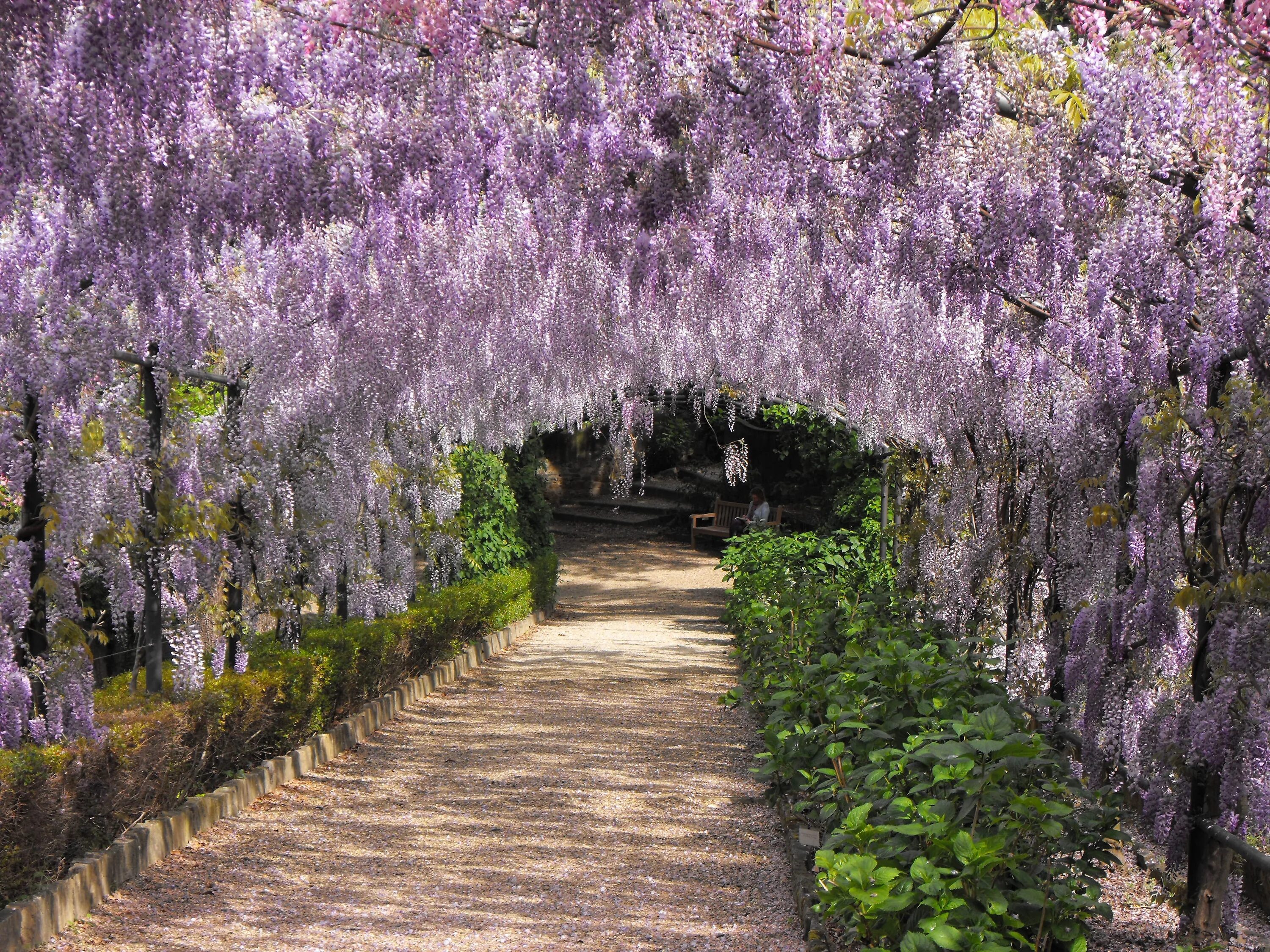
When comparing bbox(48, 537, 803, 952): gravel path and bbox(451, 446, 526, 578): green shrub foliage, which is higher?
bbox(451, 446, 526, 578): green shrub foliage

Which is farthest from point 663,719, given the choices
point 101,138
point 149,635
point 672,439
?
point 672,439

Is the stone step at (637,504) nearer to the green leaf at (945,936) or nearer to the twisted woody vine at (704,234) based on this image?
the twisted woody vine at (704,234)

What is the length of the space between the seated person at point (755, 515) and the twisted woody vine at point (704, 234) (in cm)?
929

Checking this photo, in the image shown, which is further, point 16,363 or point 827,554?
point 827,554

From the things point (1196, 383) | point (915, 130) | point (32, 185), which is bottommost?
point (1196, 383)

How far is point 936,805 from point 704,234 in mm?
3004

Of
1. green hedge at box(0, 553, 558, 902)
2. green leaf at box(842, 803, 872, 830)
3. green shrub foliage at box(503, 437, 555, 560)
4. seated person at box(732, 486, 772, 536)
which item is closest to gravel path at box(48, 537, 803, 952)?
green hedge at box(0, 553, 558, 902)

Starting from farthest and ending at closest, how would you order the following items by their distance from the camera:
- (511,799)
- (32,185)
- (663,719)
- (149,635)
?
(663,719), (511,799), (149,635), (32,185)

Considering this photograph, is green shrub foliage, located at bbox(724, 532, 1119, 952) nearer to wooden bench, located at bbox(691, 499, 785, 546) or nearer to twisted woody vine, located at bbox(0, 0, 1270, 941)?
twisted woody vine, located at bbox(0, 0, 1270, 941)

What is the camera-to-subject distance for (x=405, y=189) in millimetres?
4113

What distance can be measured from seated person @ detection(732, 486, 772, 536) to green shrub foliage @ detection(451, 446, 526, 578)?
12.0ft

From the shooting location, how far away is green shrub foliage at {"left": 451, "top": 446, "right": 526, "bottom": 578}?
11688mm

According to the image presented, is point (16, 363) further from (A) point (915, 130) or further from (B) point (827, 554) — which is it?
(B) point (827, 554)

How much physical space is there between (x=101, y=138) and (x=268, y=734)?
11.4 ft
